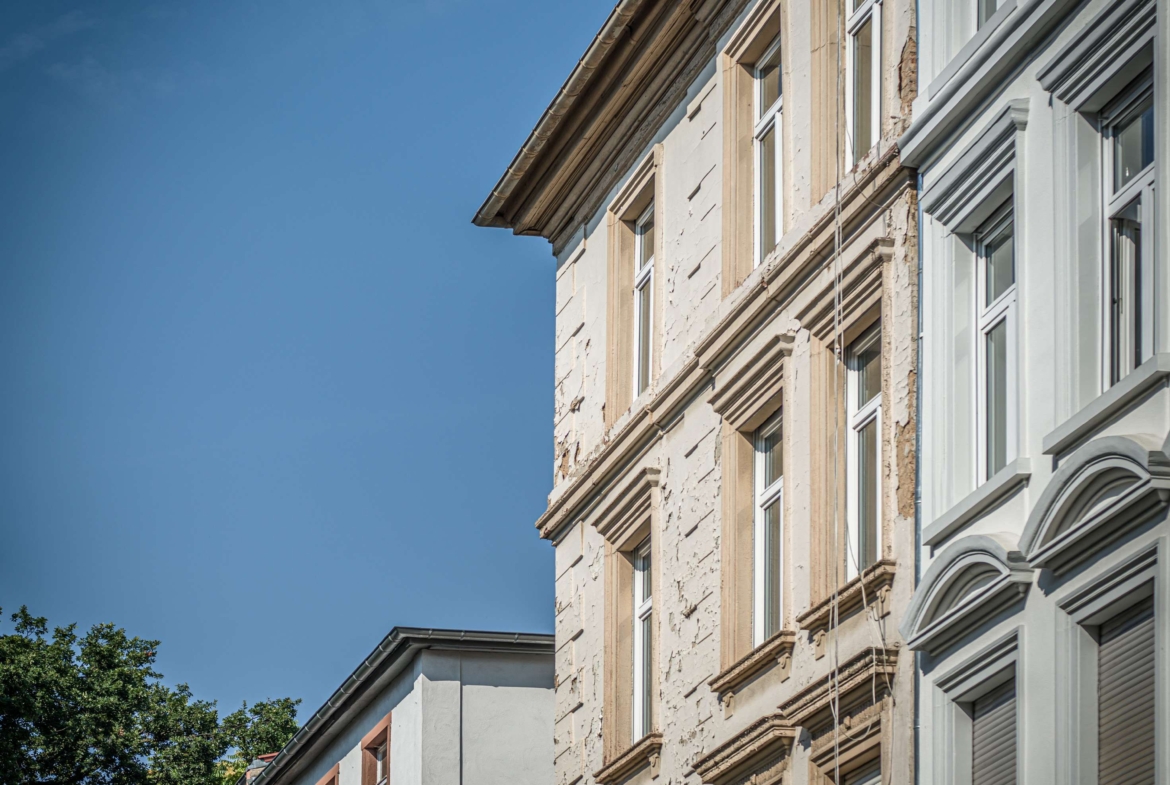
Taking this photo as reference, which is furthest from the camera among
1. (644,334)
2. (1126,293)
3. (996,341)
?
(644,334)

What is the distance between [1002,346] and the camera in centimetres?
1492

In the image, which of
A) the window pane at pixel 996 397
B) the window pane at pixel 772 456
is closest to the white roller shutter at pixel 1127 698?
the window pane at pixel 996 397

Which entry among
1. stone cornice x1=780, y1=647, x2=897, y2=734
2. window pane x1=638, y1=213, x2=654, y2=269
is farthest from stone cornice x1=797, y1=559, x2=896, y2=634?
window pane x1=638, y1=213, x2=654, y2=269

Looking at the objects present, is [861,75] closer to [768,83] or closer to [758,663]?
[768,83]

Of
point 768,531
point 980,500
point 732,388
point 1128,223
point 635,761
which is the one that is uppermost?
point 732,388

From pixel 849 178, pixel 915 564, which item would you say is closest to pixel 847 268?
pixel 849 178

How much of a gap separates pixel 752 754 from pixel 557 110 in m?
9.22

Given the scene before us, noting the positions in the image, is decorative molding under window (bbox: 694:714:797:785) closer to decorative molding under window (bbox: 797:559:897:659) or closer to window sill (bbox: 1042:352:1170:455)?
decorative molding under window (bbox: 797:559:897:659)

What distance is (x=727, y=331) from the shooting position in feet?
64.4

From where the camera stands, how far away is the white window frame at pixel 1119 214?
499 inches

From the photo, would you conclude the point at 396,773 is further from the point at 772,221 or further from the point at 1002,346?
the point at 1002,346

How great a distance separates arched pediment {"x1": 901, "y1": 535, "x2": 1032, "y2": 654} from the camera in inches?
535

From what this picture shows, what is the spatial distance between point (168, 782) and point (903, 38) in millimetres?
38450

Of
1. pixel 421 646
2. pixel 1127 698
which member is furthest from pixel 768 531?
pixel 421 646
